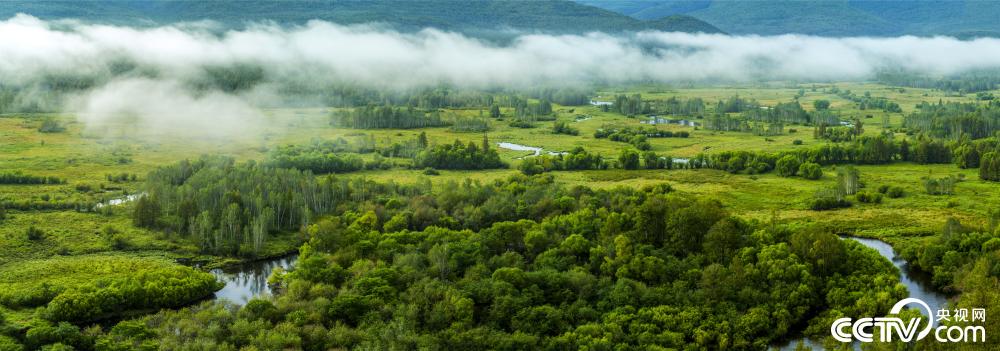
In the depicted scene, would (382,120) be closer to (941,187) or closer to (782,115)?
(782,115)

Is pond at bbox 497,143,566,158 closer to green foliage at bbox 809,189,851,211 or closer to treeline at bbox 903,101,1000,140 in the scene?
green foliage at bbox 809,189,851,211

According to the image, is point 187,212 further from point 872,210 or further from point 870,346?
point 872,210

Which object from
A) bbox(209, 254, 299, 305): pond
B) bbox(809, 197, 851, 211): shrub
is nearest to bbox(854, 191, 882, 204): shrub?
bbox(809, 197, 851, 211): shrub

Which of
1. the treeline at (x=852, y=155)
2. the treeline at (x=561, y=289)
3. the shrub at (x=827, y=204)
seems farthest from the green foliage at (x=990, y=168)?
the treeline at (x=561, y=289)

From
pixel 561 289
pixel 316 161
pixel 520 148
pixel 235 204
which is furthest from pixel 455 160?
pixel 561 289

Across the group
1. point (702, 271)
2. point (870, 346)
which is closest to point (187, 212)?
point (702, 271)

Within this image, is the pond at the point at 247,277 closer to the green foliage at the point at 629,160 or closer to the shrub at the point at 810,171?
the green foliage at the point at 629,160
